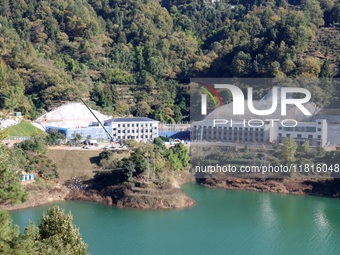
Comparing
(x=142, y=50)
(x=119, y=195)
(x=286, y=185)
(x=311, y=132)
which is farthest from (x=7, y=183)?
(x=142, y=50)

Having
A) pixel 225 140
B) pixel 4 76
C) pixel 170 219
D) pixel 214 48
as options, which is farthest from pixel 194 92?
pixel 170 219

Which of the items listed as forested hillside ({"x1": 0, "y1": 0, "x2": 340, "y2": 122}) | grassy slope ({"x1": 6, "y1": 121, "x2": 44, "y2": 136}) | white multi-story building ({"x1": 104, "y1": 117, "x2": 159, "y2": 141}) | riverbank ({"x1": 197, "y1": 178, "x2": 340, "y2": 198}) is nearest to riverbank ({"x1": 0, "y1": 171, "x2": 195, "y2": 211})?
riverbank ({"x1": 197, "y1": 178, "x2": 340, "y2": 198})

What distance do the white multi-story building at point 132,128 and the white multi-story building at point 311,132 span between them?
3.54m

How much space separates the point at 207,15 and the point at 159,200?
48.4 ft

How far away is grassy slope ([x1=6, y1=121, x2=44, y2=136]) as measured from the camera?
13.8 metres

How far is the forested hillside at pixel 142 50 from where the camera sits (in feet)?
56.0

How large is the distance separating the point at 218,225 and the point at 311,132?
464 centimetres

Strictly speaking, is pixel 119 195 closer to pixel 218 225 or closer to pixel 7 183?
pixel 218 225

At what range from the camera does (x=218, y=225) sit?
947cm

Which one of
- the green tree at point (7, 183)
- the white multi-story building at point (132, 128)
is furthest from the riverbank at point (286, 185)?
the green tree at point (7, 183)

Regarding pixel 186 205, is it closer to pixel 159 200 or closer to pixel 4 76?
pixel 159 200

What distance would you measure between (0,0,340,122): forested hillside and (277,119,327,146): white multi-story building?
4018 millimetres

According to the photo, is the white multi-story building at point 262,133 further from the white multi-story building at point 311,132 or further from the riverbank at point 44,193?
the riverbank at point 44,193

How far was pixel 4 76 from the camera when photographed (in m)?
16.0
